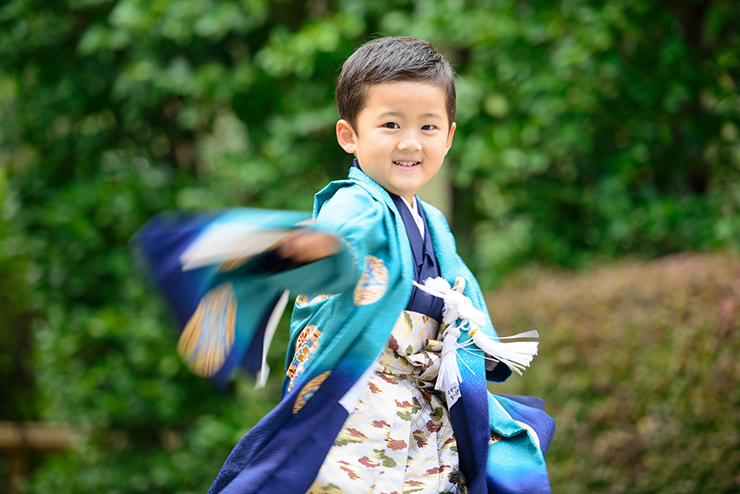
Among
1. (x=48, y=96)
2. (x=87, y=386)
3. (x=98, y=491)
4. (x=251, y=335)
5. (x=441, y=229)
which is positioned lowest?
(x=98, y=491)

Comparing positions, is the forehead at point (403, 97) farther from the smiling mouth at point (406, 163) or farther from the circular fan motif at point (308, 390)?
the circular fan motif at point (308, 390)

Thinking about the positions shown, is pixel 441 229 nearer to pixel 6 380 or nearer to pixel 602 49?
pixel 602 49

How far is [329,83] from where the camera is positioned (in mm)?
4844

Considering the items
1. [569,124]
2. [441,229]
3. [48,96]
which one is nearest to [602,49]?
[569,124]

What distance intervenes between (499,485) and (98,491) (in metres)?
4.44

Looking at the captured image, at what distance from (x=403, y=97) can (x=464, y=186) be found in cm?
349

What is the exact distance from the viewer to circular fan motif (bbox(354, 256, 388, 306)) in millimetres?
1624

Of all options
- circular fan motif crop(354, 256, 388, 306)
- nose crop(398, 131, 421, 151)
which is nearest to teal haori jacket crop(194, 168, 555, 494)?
circular fan motif crop(354, 256, 388, 306)

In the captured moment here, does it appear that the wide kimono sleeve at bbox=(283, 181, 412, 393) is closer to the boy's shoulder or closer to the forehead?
the boy's shoulder

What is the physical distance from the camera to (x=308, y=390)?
5.35ft

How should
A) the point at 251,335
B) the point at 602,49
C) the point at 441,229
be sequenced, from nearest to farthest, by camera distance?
the point at 251,335, the point at 441,229, the point at 602,49

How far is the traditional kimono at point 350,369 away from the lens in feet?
5.14

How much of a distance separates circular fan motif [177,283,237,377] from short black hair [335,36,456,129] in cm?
55

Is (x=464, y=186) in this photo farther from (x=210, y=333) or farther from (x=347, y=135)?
(x=210, y=333)
